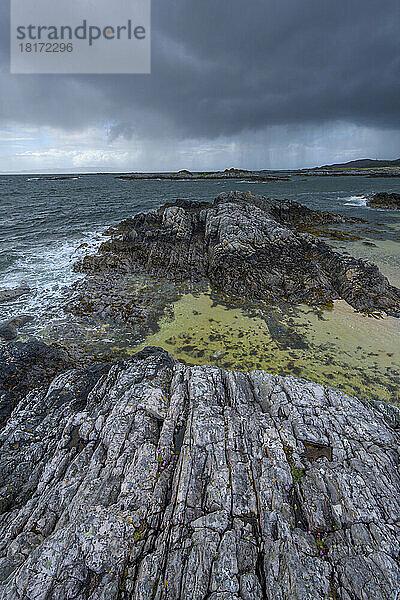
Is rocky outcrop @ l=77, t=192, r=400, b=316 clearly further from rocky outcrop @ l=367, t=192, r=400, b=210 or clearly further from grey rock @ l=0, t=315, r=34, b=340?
rocky outcrop @ l=367, t=192, r=400, b=210

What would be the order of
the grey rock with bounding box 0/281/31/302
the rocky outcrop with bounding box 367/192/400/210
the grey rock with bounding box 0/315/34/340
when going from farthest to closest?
the rocky outcrop with bounding box 367/192/400/210 → the grey rock with bounding box 0/281/31/302 → the grey rock with bounding box 0/315/34/340

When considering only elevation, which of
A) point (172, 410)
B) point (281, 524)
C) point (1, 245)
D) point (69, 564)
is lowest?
point (69, 564)

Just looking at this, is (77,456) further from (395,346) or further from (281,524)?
(395,346)

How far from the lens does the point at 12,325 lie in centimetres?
1653

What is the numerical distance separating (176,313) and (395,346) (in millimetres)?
12498

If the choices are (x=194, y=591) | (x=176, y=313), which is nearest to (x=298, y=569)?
(x=194, y=591)

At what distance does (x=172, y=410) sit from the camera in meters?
8.80

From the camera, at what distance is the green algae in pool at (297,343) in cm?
1295

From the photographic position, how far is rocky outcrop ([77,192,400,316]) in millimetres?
20125

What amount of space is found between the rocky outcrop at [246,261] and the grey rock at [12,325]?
835 cm

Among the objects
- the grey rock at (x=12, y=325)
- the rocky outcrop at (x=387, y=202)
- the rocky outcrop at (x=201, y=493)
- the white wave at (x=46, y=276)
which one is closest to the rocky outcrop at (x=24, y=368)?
the rocky outcrop at (x=201, y=493)

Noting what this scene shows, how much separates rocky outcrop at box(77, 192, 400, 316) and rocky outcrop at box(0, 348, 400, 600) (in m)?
11.8

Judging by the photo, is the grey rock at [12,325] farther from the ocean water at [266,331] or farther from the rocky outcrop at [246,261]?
the rocky outcrop at [246,261]

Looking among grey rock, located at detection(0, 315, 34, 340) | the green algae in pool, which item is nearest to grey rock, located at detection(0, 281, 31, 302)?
grey rock, located at detection(0, 315, 34, 340)
